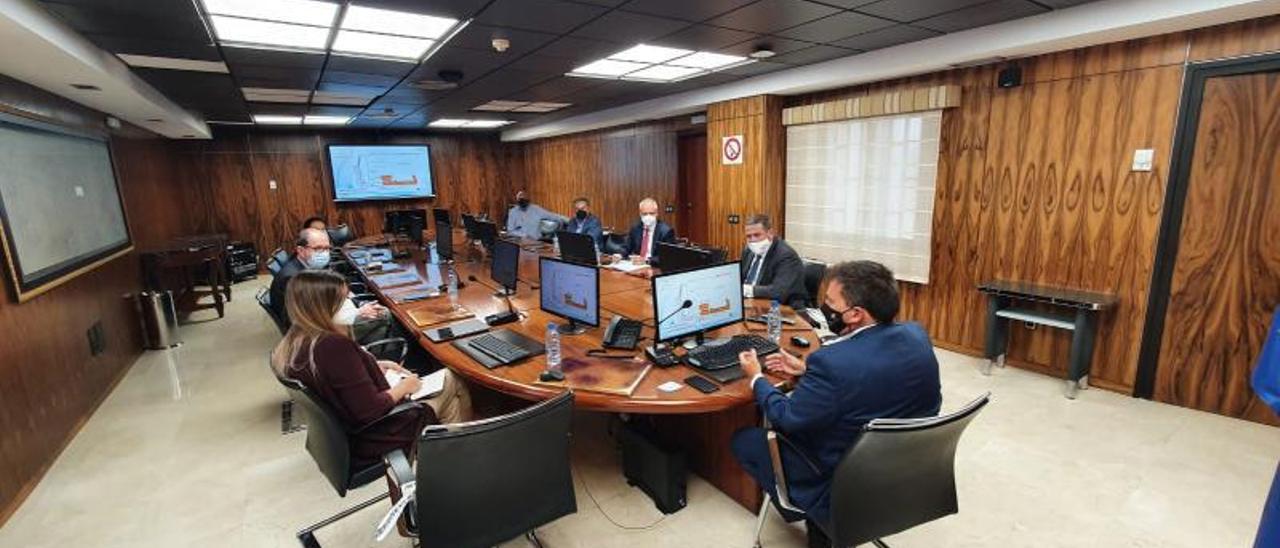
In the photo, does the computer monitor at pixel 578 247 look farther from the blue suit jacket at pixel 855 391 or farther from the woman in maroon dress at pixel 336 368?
the blue suit jacket at pixel 855 391

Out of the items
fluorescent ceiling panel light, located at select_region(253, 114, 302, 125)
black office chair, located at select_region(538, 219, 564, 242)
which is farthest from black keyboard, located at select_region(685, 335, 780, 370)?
fluorescent ceiling panel light, located at select_region(253, 114, 302, 125)

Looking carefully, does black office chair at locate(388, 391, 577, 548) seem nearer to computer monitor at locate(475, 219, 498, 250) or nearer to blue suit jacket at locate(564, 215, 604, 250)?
computer monitor at locate(475, 219, 498, 250)

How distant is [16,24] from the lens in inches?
94.0

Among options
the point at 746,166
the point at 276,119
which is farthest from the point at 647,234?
the point at 276,119

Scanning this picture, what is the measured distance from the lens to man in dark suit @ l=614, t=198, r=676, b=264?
16.7 ft

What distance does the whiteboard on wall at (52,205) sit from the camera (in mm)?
3045

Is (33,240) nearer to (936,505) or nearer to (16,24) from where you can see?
(16,24)

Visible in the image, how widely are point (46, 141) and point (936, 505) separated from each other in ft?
18.5

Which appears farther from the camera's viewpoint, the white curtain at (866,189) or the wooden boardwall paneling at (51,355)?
the white curtain at (866,189)

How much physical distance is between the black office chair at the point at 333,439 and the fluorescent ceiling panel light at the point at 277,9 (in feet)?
6.99

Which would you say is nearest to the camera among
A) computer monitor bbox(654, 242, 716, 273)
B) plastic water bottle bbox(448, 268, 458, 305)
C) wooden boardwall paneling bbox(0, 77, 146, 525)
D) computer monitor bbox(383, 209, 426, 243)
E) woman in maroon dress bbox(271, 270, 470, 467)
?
woman in maroon dress bbox(271, 270, 470, 467)

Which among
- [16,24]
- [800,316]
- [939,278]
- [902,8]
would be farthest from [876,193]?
[16,24]

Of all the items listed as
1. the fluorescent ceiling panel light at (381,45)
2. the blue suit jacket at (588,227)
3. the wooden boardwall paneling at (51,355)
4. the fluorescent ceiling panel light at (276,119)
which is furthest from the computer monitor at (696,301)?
the fluorescent ceiling panel light at (276,119)

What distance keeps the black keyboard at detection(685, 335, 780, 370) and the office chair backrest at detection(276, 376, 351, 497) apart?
134 cm
